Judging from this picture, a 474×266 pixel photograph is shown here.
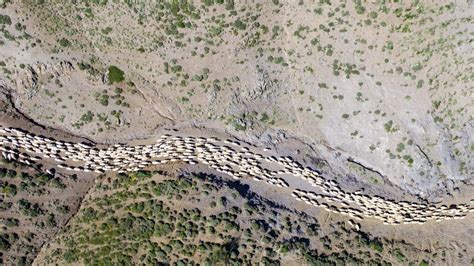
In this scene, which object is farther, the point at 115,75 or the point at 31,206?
the point at 115,75

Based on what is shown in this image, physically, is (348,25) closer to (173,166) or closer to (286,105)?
(286,105)

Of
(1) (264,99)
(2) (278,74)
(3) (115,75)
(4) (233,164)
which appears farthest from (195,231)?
(3) (115,75)

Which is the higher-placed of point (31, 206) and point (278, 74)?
point (278, 74)

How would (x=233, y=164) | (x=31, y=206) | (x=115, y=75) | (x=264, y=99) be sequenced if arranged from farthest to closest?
(x=233, y=164), (x=264, y=99), (x=115, y=75), (x=31, y=206)

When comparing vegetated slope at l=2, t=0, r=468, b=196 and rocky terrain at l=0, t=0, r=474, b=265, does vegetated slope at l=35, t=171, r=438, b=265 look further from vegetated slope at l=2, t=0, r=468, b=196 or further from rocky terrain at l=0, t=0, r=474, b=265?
vegetated slope at l=2, t=0, r=468, b=196

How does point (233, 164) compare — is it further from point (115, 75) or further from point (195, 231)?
point (115, 75)
